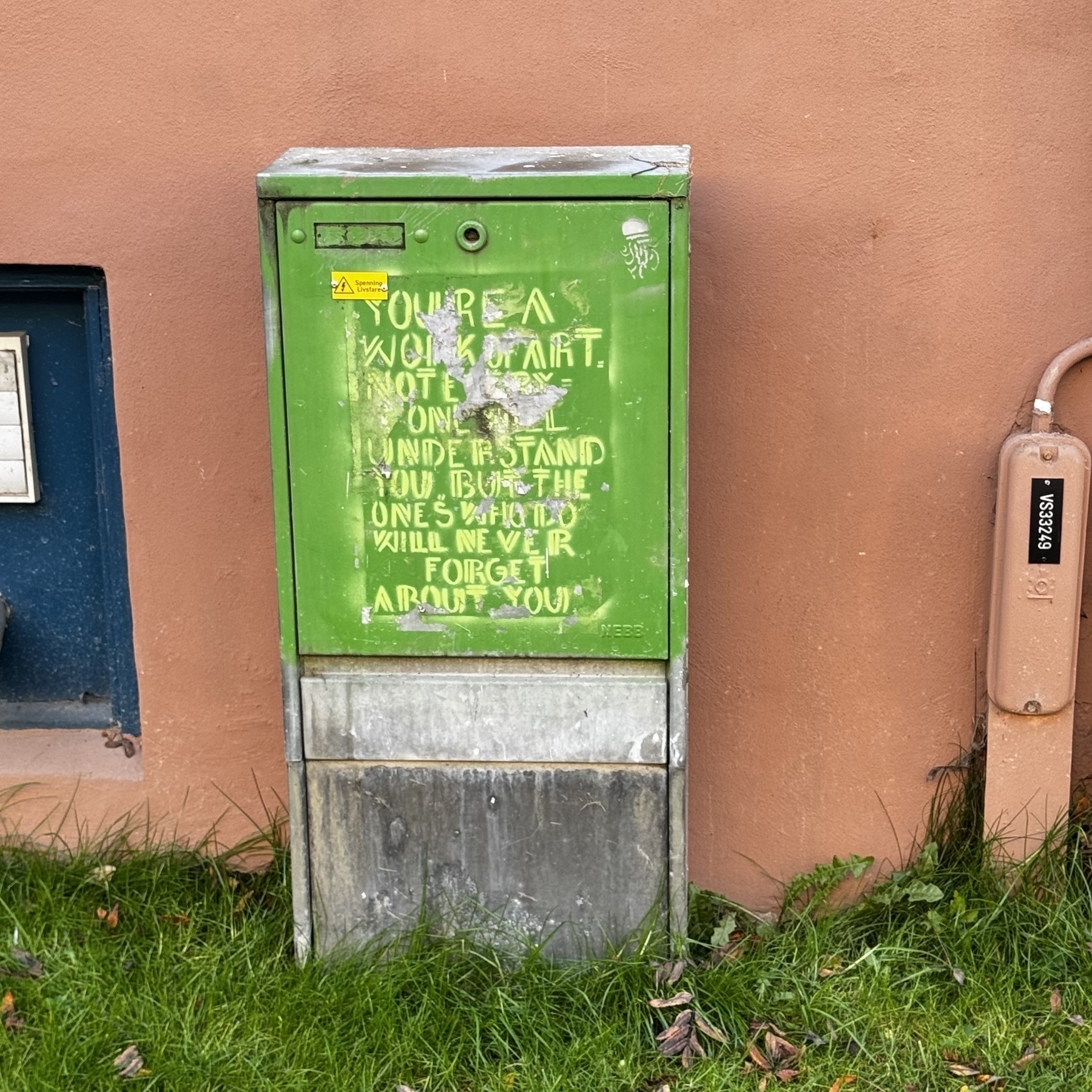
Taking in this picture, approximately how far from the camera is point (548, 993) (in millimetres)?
2910

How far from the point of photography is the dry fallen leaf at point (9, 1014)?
2.85 m

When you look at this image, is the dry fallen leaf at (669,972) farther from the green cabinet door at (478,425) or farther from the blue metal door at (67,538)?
the blue metal door at (67,538)

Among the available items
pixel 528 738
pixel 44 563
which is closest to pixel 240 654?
pixel 44 563

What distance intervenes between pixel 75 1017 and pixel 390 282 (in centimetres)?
169

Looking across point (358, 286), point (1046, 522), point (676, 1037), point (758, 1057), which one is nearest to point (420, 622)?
point (358, 286)

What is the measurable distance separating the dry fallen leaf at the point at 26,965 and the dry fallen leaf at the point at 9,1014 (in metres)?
0.07

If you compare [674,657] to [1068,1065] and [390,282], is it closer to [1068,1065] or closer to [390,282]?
[390,282]

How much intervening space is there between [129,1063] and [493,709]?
3.40 ft

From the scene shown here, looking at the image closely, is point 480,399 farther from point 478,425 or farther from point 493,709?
point 493,709

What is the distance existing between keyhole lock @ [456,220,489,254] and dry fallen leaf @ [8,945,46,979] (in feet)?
6.13

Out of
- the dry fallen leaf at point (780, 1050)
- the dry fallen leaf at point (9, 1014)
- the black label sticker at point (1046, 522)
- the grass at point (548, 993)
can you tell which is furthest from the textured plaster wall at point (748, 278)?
the dry fallen leaf at point (9, 1014)

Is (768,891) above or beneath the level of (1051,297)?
beneath

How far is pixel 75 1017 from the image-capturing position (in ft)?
9.33

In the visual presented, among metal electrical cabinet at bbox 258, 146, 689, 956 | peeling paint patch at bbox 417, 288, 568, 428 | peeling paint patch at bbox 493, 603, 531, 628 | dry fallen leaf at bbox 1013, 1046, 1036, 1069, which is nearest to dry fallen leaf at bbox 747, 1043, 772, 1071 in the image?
metal electrical cabinet at bbox 258, 146, 689, 956
